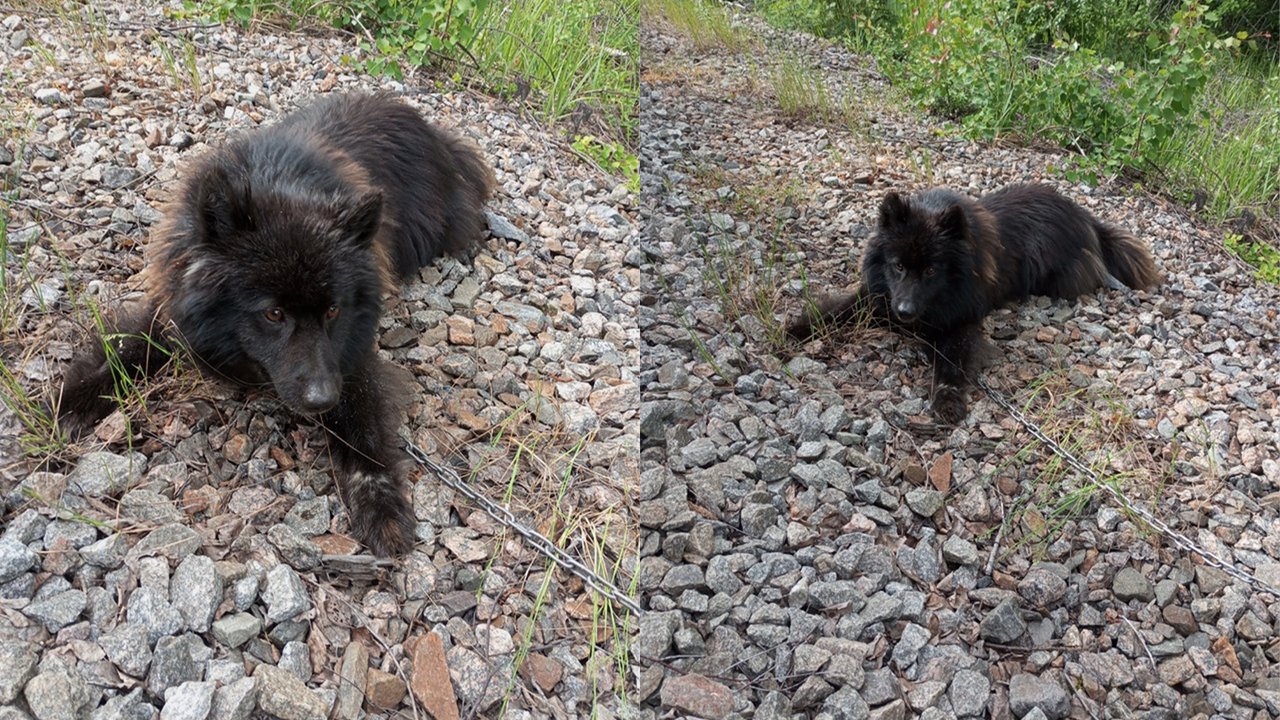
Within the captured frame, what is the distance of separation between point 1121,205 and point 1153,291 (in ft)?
4.44

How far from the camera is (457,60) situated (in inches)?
258

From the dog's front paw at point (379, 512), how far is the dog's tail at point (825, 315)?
2274 mm

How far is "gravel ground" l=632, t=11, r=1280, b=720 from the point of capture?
2871mm

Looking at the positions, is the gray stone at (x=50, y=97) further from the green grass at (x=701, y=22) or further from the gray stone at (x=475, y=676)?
the green grass at (x=701, y=22)

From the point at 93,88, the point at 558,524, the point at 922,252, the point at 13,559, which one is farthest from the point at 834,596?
the point at 93,88

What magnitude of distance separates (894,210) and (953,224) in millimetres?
316

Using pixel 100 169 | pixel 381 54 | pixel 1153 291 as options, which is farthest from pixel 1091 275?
pixel 100 169

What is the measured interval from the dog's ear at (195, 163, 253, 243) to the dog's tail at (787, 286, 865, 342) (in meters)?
2.68

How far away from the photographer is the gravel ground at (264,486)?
241cm

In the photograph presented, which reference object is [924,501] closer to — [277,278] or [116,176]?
[277,278]

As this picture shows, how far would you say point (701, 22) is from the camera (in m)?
11.3

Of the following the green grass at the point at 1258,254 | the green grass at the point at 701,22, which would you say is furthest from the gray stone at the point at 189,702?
the green grass at the point at 701,22

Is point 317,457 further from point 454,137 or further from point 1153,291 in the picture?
point 1153,291

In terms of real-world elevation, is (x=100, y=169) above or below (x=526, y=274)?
above
